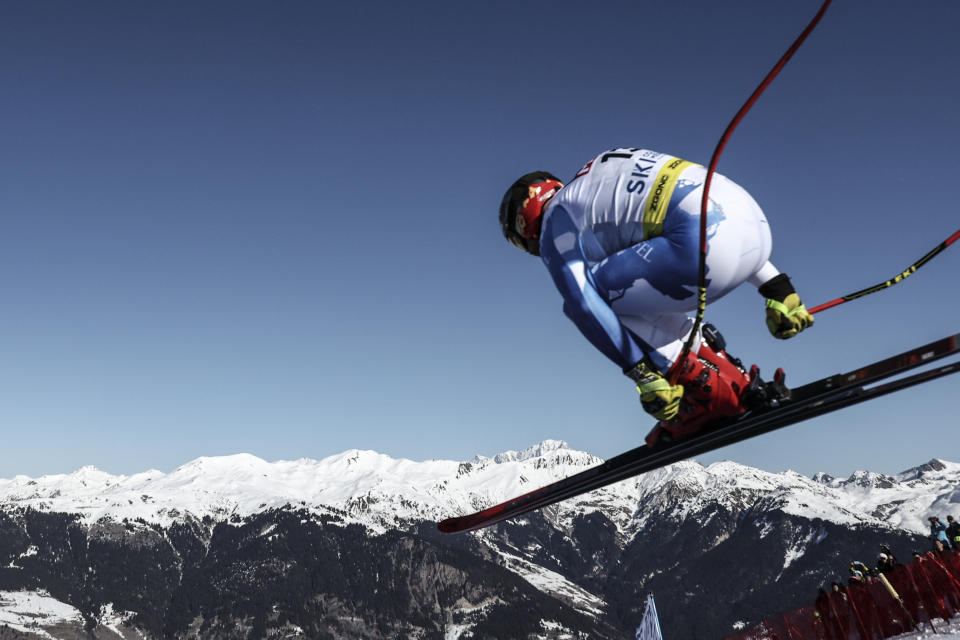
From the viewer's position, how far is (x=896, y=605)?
17.3 metres

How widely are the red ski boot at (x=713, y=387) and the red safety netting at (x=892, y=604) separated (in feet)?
49.6

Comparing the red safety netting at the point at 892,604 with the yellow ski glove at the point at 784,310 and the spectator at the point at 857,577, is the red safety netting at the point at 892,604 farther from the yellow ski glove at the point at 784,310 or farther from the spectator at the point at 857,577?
the yellow ski glove at the point at 784,310

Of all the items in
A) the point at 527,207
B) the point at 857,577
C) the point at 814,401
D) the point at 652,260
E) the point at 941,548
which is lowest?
the point at 857,577

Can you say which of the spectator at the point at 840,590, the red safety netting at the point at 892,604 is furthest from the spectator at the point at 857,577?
the spectator at the point at 840,590

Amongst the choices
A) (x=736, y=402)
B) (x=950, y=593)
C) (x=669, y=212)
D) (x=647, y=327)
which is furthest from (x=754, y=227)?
(x=950, y=593)

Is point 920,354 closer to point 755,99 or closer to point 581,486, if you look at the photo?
point 755,99

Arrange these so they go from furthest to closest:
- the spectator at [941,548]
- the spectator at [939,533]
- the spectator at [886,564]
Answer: the spectator at [939,533], the spectator at [886,564], the spectator at [941,548]

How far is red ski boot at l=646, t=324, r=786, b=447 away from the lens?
4.39 meters

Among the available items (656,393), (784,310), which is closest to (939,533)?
(784,310)

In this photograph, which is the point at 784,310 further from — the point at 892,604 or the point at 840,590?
the point at 840,590

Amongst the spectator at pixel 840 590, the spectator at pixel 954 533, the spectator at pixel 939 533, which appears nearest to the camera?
the spectator at pixel 954 533

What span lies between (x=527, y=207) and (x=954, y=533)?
1896cm

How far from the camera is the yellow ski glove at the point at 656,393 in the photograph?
3.79 meters

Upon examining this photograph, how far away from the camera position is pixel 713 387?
14.5 feet
